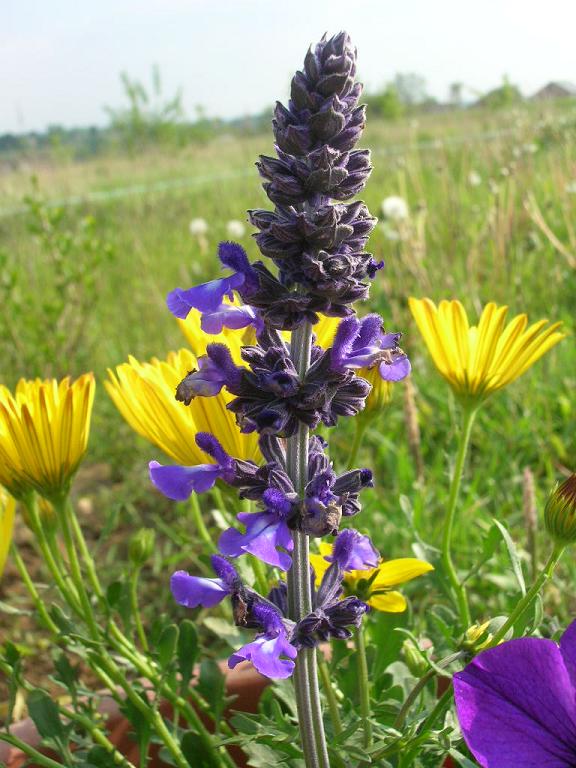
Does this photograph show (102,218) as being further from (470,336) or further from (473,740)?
(473,740)

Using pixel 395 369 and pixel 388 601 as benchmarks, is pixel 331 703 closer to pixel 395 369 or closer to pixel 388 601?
pixel 388 601

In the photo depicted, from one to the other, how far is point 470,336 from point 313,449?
1.57 ft

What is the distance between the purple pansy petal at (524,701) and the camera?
2.31 feet

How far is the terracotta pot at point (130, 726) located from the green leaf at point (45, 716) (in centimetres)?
16

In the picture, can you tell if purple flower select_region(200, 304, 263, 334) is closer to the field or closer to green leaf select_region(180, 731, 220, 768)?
the field

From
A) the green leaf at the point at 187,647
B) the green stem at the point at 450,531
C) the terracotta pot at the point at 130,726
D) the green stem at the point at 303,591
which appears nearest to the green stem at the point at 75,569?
the green leaf at the point at 187,647

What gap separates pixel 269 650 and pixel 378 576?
1.12 feet

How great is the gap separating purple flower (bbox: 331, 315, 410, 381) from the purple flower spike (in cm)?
16

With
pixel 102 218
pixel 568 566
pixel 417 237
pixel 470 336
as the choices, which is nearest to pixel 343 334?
pixel 470 336

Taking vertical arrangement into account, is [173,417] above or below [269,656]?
above

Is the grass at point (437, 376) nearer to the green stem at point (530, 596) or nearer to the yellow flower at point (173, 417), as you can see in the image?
the yellow flower at point (173, 417)

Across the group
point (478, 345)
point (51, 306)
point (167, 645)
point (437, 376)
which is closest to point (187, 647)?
point (167, 645)

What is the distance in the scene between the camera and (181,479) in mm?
707

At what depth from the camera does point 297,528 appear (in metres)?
0.67
